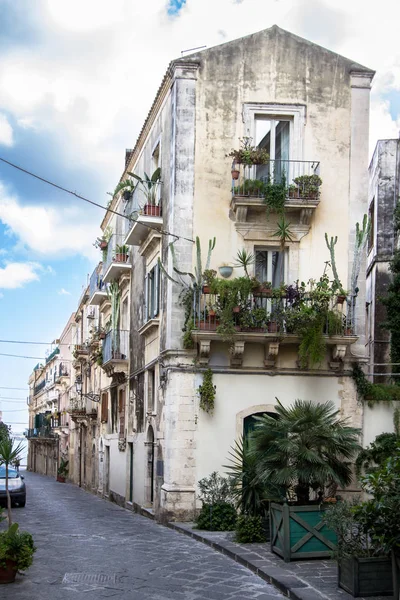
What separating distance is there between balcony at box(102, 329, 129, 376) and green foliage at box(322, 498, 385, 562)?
644 inches

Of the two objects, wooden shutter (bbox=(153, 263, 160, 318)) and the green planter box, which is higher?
wooden shutter (bbox=(153, 263, 160, 318))

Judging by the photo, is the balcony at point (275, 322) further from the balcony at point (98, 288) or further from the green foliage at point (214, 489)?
the balcony at point (98, 288)

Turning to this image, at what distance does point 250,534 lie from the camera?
14367 millimetres

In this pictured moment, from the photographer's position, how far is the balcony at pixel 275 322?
1777 cm

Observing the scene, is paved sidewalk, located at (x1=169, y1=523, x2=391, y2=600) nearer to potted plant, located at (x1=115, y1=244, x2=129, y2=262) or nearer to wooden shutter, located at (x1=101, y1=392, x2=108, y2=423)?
potted plant, located at (x1=115, y1=244, x2=129, y2=262)

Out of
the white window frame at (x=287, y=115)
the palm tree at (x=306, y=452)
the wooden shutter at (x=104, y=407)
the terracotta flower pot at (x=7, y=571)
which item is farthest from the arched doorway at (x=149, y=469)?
the terracotta flower pot at (x=7, y=571)

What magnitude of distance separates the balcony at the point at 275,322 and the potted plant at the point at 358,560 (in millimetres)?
7588

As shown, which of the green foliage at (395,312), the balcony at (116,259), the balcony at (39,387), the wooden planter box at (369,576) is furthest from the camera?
the balcony at (39,387)

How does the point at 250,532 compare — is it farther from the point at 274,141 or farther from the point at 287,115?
the point at 287,115

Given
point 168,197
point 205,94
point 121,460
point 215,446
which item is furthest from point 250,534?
point 121,460

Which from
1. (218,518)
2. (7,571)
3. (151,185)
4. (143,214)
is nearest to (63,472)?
(151,185)

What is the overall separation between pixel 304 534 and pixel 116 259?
16109 millimetres

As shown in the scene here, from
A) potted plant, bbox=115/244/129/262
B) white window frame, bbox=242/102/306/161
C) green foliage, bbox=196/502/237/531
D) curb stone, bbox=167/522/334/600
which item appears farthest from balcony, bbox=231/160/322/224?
potted plant, bbox=115/244/129/262

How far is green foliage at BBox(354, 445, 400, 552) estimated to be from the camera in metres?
9.10
